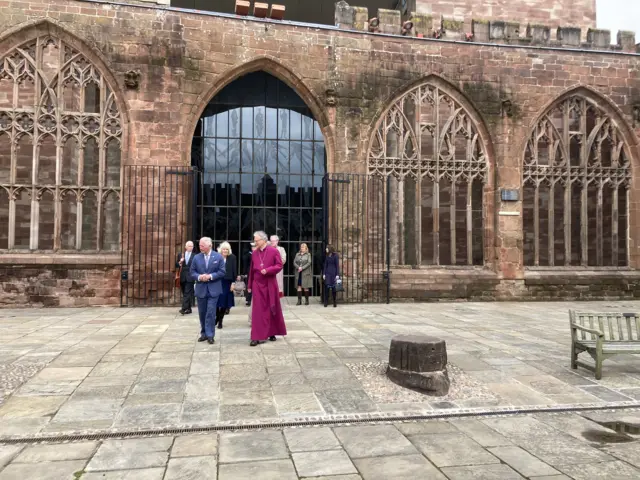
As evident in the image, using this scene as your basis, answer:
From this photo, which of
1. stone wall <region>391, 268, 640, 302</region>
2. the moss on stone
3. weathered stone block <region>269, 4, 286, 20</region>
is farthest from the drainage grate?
the moss on stone

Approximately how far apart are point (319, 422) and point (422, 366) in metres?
1.37

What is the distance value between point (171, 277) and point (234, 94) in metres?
5.73

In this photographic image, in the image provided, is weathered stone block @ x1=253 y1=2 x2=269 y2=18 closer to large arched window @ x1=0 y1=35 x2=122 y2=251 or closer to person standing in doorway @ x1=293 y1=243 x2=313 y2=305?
large arched window @ x1=0 y1=35 x2=122 y2=251

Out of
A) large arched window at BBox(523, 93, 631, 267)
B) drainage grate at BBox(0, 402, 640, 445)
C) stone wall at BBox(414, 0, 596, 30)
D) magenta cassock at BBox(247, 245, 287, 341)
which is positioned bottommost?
drainage grate at BBox(0, 402, 640, 445)

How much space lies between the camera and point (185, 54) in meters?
11.5

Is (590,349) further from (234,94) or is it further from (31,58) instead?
(31,58)

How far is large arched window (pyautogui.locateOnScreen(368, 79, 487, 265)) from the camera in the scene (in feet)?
42.6

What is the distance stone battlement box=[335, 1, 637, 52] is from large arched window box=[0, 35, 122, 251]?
22.6 ft

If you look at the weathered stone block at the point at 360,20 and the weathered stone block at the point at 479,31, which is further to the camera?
the weathered stone block at the point at 479,31

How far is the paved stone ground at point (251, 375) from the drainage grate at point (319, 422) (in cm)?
8

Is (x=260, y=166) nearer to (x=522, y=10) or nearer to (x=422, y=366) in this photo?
(x=422, y=366)

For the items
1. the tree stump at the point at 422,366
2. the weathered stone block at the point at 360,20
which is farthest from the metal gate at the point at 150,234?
the tree stump at the point at 422,366

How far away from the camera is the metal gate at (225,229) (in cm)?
1106

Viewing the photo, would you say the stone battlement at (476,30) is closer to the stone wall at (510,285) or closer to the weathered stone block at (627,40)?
the weathered stone block at (627,40)
